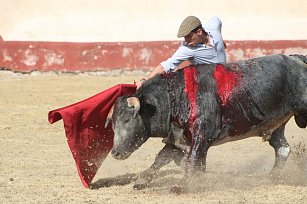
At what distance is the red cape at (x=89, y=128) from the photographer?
6738mm

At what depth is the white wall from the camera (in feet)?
46.9

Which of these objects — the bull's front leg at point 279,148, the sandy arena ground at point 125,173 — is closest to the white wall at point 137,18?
the sandy arena ground at point 125,173

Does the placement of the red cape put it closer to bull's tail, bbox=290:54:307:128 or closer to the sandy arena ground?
the sandy arena ground

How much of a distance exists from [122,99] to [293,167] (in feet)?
5.68

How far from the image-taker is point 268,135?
7.00m

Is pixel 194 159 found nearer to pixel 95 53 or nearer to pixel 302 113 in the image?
pixel 302 113

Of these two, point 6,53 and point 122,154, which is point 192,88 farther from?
point 6,53

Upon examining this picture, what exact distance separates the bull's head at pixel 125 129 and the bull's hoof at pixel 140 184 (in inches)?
10.6

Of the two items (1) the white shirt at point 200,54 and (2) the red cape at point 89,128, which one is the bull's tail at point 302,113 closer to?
(1) the white shirt at point 200,54

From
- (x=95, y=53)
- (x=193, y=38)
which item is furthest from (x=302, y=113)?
(x=95, y=53)

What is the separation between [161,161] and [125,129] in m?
0.52

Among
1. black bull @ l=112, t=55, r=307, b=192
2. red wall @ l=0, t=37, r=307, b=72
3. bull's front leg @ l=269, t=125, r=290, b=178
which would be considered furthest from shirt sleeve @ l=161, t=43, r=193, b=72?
red wall @ l=0, t=37, r=307, b=72

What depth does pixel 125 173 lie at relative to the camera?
7270 mm

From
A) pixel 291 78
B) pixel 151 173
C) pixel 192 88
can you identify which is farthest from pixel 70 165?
pixel 291 78
